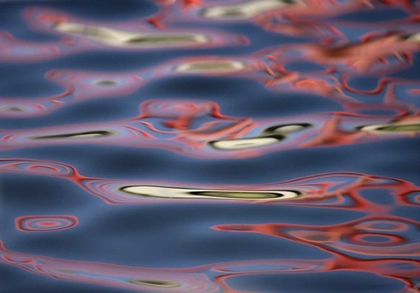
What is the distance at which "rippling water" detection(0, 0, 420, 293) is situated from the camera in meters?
1.44

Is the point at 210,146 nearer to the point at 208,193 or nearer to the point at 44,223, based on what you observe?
the point at 208,193

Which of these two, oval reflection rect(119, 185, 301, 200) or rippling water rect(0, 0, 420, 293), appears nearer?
rippling water rect(0, 0, 420, 293)

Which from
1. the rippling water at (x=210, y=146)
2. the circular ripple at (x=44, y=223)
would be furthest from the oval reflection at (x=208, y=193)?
the circular ripple at (x=44, y=223)

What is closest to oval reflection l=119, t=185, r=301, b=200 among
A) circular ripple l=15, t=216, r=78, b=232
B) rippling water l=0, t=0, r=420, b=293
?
rippling water l=0, t=0, r=420, b=293

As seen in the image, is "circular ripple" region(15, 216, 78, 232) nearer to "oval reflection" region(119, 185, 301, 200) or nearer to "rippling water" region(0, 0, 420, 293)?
"rippling water" region(0, 0, 420, 293)

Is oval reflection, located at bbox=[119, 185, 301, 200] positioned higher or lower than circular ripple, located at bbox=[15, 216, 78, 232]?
higher

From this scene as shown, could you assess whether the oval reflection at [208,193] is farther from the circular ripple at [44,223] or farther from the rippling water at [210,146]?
the circular ripple at [44,223]

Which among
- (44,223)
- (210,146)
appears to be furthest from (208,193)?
(44,223)

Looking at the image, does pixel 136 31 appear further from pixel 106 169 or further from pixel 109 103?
pixel 106 169

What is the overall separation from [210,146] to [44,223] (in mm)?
440

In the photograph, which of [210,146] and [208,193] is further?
[210,146]

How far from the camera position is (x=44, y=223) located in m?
1.52

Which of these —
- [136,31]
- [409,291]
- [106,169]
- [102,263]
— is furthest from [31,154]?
[409,291]

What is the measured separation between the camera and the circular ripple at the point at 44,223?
4.96 feet
